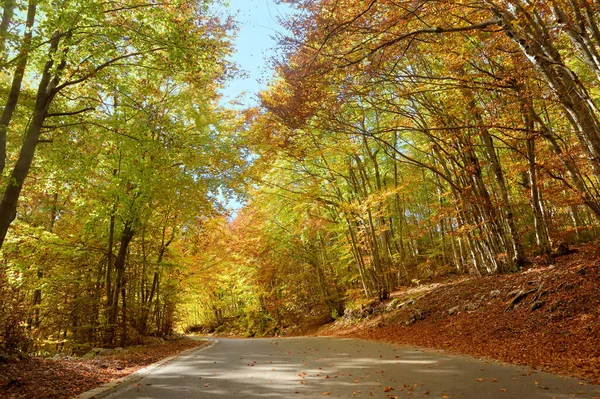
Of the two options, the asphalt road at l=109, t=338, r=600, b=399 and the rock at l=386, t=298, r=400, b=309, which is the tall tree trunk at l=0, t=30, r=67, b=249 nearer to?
the asphalt road at l=109, t=338, r=600, b=399

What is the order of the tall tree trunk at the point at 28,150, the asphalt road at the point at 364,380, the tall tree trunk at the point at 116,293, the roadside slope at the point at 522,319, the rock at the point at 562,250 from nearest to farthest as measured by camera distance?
the asphalt road at the point at 364,380, the roadside slope at the point at 522,319, the tall tree trunk at the point at 28,150, the rock at the point at 562,250, the tall tree trunk at the point at 116,293

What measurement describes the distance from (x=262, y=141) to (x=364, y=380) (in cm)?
953

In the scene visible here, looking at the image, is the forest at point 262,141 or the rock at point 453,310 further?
the rock at point 453,310

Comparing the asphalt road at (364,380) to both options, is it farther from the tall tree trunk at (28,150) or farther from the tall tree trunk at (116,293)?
the tall tree trunk at (116,293)

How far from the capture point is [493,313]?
29.7ft

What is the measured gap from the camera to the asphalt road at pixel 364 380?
4.39 meters

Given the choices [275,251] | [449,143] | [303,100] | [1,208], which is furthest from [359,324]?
[1,208]

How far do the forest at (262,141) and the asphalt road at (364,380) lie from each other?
329 centimetres

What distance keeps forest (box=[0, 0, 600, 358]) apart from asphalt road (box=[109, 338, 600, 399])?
129 inches

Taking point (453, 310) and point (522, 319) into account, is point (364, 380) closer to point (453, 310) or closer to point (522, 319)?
point (522, 319)

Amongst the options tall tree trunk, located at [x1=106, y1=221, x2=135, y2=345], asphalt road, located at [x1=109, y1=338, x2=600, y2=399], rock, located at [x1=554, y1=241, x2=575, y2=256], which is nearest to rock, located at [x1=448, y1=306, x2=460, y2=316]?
asphalt road, located at [x1=109, y1=338, x2=600, y2=399]

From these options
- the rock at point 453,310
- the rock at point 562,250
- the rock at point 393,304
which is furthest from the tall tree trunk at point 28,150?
the rock at point 562,250

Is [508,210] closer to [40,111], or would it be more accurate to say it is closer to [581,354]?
[581,354]

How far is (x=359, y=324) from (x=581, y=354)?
34.1 ft
